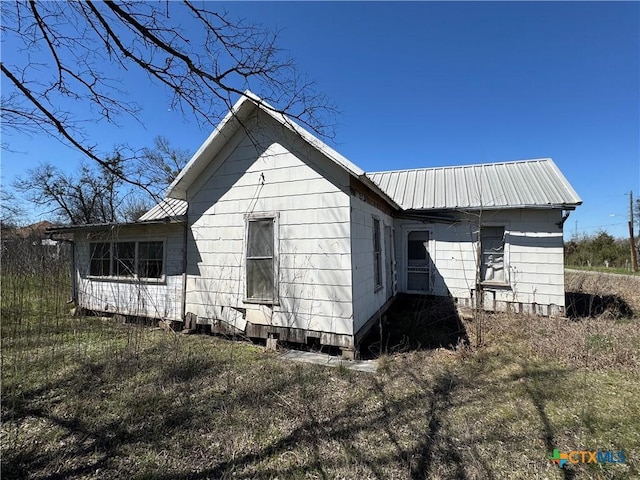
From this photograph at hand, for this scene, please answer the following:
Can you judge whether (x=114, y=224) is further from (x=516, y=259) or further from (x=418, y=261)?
(x=516, y=259)

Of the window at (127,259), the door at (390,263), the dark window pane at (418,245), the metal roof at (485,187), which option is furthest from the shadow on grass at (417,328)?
the window at (127,259)

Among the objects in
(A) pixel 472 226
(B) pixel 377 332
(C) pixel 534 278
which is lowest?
(B) pixel 377 332

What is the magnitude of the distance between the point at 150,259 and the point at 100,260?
1.99m

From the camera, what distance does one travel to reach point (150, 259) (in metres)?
7.68

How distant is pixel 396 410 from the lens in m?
3.60

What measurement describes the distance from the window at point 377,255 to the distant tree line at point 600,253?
88.3 ft

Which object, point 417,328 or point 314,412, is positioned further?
point 417,328

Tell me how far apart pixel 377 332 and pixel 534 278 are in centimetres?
474

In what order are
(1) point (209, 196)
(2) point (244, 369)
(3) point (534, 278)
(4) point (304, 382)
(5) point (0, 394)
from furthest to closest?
(3) point (534, 278) → (1) point (209, 196) → (2) point (244, 369) → (4) point (304, 382) → (5) point (0, 394)

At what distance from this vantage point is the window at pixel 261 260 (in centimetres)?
594

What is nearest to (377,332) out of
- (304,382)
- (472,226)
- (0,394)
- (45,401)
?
(304,382)

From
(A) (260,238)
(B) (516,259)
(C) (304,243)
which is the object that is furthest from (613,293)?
(A) (260,238)

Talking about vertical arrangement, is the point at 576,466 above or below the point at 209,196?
below

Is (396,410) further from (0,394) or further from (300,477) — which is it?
(0,394)
